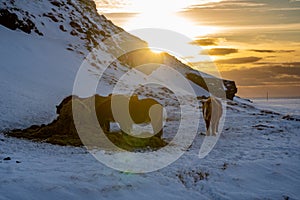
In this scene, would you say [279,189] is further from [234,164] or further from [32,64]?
[32,64]

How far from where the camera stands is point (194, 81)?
292ft

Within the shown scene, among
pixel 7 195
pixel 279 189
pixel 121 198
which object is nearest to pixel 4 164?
pixel 7 195

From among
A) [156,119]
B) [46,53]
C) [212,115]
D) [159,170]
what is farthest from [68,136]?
[46,53]

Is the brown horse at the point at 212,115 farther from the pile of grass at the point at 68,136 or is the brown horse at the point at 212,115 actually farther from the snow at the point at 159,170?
the pile of grass at the point at 68,136

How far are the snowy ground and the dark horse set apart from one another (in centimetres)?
404

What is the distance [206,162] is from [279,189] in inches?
117

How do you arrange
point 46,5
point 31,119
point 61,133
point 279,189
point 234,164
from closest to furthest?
point 279,189 < point 234,164 < point 61,133 < point 31,119 < point 46,5

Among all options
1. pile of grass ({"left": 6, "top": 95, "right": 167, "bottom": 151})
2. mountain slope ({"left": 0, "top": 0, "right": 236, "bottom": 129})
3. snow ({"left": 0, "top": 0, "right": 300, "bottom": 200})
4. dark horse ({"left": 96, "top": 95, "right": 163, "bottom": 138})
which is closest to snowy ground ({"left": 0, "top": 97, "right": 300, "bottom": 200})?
snow ({"left": 0, "top": 0, "right": 300, "bottom": 200})

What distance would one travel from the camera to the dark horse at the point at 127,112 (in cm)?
1984

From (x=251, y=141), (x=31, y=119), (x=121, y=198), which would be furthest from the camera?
(x=31, y=119)

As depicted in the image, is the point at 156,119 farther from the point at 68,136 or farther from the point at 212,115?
the point at 68,136

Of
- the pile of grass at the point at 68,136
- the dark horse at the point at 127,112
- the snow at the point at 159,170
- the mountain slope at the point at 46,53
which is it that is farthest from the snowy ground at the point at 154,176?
the mountain slope at the point at 46,53

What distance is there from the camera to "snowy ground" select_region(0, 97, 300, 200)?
964cm

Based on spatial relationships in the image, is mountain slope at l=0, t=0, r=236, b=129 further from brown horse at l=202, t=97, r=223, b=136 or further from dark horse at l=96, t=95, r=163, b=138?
brown horse at l=202, t=97, r=223, b=136
